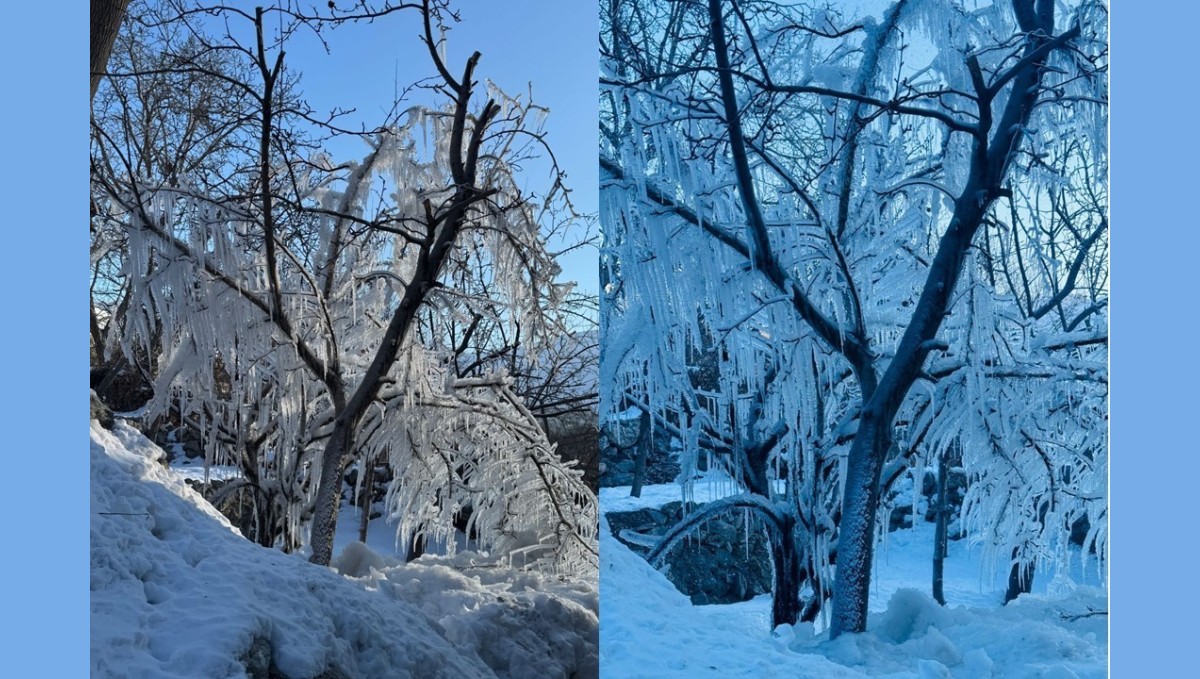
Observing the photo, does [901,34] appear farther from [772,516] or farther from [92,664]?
[92,664]

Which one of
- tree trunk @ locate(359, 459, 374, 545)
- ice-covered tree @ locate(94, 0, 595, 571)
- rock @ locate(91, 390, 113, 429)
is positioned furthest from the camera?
tree trunk @ locate(359, 459, 374, 545)

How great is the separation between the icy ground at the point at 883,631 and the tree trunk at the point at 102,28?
225 centimetres

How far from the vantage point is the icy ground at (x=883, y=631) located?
2428mm

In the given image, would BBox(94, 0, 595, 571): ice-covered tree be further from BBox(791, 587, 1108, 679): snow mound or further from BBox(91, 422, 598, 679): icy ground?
BBox(791, 587, 1108, 679): snow mound

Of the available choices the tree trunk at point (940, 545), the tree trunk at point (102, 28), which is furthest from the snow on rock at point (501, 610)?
the tree trunk at point (102, 28)

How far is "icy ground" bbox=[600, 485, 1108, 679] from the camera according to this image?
95.6 inches

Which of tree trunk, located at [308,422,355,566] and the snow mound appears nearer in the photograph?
the snow mound

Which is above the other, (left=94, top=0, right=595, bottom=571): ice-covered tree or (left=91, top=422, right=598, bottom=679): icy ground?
(left=94, top=0, right=595, bottom=571): ice-covered tree

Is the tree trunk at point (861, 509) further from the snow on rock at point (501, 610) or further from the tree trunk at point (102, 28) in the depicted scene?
the tree trunk at point (102, 28)

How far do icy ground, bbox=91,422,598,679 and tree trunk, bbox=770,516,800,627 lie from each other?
0.98 m

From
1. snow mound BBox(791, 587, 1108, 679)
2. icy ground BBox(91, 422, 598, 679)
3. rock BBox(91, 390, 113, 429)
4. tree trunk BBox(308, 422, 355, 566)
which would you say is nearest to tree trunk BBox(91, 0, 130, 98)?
rock BBox(91, 390, 113, 429)

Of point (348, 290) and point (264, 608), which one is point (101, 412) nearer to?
point (348, 290)

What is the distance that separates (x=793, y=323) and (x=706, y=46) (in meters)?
0.78

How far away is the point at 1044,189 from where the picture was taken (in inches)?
102
